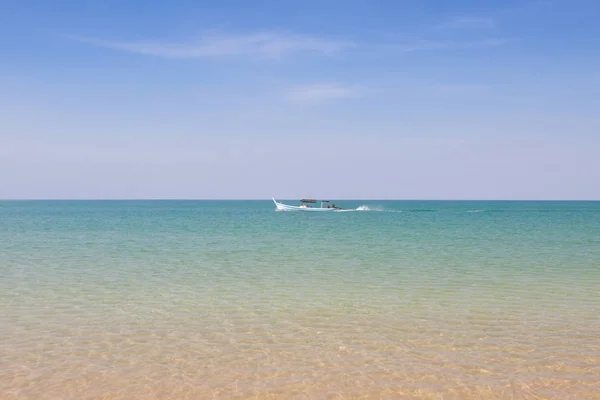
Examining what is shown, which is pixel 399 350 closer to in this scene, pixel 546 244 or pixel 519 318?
pixel 519 318

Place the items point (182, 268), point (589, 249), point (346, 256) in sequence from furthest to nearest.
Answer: point (589, 249) < point (346, 256) < point (182, 268)

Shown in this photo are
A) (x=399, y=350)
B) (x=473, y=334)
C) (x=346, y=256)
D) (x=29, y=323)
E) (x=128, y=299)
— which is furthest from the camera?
(x=346, y=256)

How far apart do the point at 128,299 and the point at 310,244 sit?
19.5m

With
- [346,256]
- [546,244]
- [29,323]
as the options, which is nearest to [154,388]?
[29,323]

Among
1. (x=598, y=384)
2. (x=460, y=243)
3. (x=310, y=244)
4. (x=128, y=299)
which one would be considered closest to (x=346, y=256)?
(x=310, y=244)

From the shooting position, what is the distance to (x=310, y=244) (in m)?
33.0

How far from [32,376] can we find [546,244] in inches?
1248

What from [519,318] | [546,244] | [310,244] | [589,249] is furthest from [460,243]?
[519,318]

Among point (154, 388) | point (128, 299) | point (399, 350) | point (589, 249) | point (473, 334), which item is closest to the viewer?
point (154, 388)

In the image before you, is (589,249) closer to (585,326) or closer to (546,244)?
(546,244)

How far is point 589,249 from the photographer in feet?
94.0

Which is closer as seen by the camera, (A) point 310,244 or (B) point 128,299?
(B) point 128,299

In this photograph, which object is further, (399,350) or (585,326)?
(585,326)

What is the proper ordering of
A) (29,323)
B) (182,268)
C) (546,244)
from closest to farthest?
(29,323)
(182,268)
(546,244)
